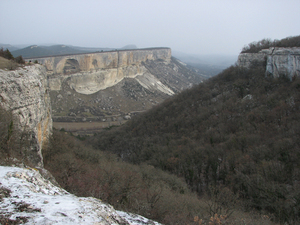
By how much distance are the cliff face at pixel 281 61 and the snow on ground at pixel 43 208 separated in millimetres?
31271

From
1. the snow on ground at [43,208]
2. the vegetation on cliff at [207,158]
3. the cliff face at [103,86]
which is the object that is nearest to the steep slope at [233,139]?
the vegetation on cliff at [207,158]

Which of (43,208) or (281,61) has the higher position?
(281,61)

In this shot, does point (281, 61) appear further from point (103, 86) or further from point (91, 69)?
point (91, 69)

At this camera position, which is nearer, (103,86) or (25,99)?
(25,99)

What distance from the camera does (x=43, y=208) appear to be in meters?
4.72

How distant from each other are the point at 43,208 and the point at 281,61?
1363 inches

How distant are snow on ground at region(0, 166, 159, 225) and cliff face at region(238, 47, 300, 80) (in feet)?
103

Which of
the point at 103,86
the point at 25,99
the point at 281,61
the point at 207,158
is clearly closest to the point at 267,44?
the point at 281,61

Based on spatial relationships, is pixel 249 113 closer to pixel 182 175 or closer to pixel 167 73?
pixel 182 175

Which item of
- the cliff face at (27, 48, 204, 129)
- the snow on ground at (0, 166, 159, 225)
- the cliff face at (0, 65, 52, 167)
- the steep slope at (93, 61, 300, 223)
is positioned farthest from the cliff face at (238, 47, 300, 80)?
the cliff face at (27, 48, 204, 129)

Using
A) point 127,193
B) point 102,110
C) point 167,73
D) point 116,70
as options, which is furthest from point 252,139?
point 167,73

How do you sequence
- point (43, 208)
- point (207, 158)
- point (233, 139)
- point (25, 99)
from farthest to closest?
point (233, 139) < point (207, 158) < point (25, 99) < point (43, 208)

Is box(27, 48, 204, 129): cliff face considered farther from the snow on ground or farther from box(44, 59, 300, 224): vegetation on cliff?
the snow on ground

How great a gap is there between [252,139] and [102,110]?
4429 cm
